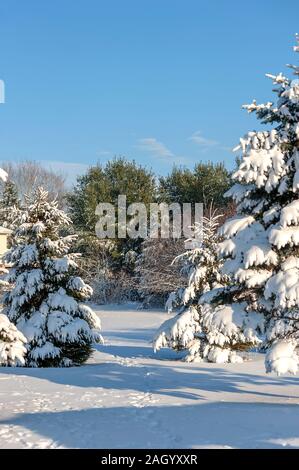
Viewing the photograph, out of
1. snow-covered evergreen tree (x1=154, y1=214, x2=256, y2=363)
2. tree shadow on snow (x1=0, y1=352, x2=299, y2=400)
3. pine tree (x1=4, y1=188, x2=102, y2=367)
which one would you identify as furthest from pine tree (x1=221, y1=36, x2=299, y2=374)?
pine tree (x1=4, y1=188, x2=102, y2=367)

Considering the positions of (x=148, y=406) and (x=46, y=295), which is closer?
(x=148, y=406)

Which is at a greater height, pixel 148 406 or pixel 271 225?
pixel 271 225

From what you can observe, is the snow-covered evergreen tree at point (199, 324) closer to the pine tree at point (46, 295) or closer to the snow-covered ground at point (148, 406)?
the snow-covered ground at point (148, 406)

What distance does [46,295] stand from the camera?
20.3 m

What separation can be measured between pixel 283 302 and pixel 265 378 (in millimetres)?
6885

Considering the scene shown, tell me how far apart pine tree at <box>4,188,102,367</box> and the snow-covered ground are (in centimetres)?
107

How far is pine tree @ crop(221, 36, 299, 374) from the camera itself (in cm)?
1115

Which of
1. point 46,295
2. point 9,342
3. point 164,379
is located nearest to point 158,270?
point 46,295

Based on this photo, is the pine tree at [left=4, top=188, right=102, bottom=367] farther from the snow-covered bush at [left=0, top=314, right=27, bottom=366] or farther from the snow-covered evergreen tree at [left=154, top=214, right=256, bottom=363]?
the snow-covered bush at [left=0, top=314, right=27, bottom=366]

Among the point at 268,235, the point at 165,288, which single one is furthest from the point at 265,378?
the point at 165,288

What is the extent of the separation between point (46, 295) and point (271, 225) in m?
10.9

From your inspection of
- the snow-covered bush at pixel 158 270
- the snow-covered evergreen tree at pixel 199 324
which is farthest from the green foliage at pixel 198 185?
the snow-covered evergreen tree at pixel 199 324

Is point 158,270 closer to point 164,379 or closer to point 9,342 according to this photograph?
point 164,379
